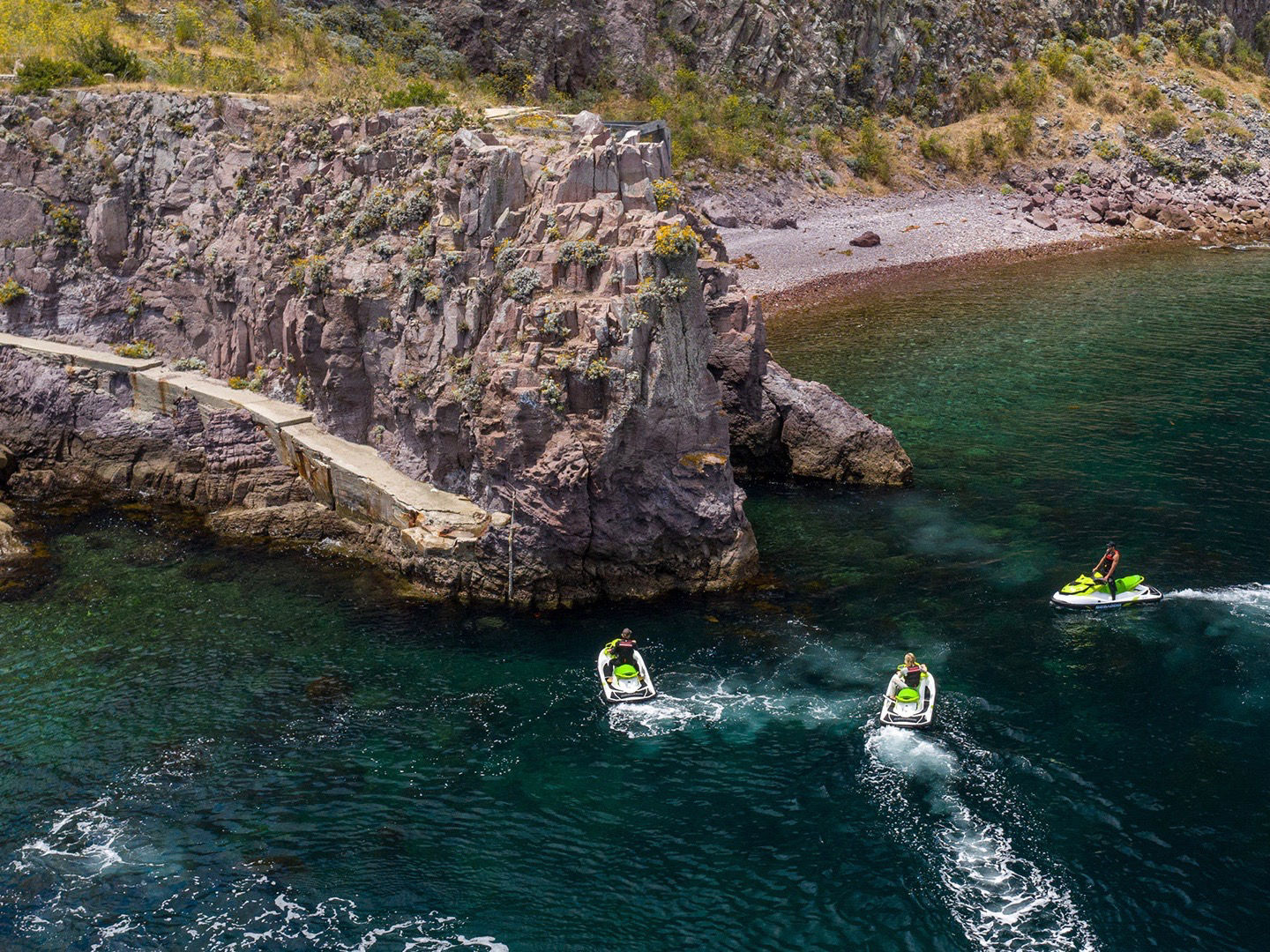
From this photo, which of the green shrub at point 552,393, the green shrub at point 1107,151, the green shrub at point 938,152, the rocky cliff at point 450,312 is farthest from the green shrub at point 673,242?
the green shrub at point 1107,151

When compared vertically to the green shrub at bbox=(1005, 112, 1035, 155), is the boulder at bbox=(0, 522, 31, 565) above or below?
below

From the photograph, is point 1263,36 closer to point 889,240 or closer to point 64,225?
point 889,240

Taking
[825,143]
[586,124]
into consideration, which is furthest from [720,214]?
[586,124]

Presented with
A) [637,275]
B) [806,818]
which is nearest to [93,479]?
[637,275]

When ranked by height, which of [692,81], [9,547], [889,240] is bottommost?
[9,547]

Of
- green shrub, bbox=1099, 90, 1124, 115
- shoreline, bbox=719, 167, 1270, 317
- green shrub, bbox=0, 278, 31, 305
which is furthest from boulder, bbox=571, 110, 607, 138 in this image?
green shrub, bbox=1099, 90, 1124, 115

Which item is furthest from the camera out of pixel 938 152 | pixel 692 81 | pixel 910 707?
pixel 938 152

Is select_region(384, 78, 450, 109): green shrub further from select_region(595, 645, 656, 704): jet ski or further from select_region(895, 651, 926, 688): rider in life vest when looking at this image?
select_region(895, 651, 926, 688): rider in life vest
